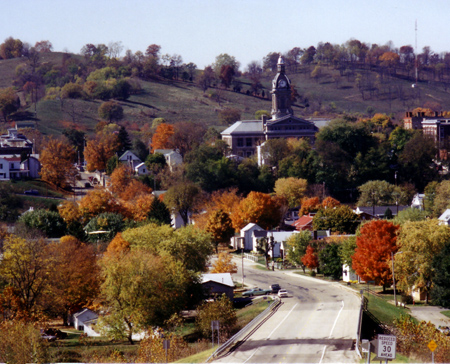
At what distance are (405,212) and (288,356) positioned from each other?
149ft

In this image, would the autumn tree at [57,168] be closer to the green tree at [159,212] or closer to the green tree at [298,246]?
the green tree at [159,212]

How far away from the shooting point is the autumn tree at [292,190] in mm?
102875

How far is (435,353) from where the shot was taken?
129 ft

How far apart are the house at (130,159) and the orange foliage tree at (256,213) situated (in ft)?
105

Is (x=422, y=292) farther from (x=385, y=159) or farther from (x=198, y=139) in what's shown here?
(x=198, y=139)

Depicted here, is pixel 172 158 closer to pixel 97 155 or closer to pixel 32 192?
pixel 97 155

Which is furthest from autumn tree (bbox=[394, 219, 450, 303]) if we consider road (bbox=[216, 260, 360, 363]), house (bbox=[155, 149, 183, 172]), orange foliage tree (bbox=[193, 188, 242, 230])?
house (bbox=[155, 149, 183, 172])

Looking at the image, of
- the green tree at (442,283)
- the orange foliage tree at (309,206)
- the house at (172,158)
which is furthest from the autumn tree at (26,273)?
the house at (172,158)

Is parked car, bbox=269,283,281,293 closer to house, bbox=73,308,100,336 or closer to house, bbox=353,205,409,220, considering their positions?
house, bbox=73,308,100,336

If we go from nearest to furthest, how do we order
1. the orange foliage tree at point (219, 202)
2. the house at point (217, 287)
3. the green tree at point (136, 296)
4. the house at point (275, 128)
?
the green tree at point (136, 296) → the house at point (217, 287) → the orange foliage tree at point (219, 202) → the house at point (275, 128)

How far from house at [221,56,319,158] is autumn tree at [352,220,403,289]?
216ft

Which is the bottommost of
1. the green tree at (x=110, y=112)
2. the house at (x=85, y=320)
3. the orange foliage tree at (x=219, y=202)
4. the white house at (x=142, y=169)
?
the house at (x=85, y=320)

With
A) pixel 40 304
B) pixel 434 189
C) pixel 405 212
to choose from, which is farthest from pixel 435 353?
pixel 434 189

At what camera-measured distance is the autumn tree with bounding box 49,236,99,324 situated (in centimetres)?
5668
